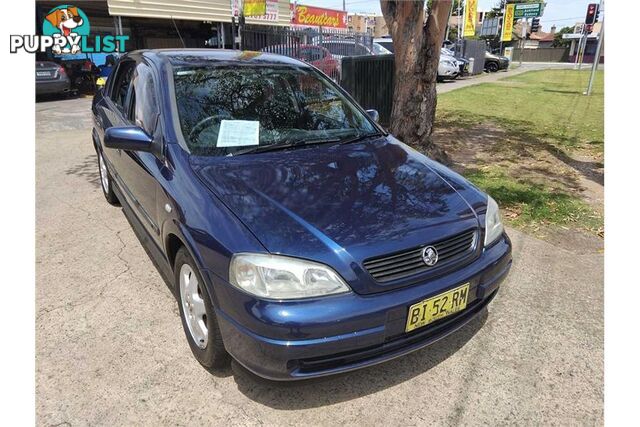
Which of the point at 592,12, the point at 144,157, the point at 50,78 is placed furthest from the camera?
the point at 592,12

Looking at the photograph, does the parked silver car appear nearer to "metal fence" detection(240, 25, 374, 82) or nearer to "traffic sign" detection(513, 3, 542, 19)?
"metal fence" detection(240, 25, 374, 82)

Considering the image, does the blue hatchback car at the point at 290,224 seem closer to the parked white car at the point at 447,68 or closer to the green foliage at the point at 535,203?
the green foliage at the point at 535,203

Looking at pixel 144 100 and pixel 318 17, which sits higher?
pixel 318 17

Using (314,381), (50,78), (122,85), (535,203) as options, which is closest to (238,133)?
(314,381)

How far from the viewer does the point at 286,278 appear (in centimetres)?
197

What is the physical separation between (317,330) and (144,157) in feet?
6.06

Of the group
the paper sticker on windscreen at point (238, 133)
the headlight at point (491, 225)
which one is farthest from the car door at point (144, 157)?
the headlight at point (491, 225)

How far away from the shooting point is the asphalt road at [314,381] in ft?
7.34

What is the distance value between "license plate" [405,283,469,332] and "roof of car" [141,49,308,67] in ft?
7.56

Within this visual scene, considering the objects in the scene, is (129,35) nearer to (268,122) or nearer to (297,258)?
(268,122)

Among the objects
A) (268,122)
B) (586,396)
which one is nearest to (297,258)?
(268,122)

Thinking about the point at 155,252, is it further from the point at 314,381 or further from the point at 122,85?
the point at 122,85

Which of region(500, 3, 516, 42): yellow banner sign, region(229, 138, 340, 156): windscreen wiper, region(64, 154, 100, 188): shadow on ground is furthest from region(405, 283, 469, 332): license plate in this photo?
region(500, 3, 516, 42): yellow banner sign

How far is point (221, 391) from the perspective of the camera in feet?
7.74
